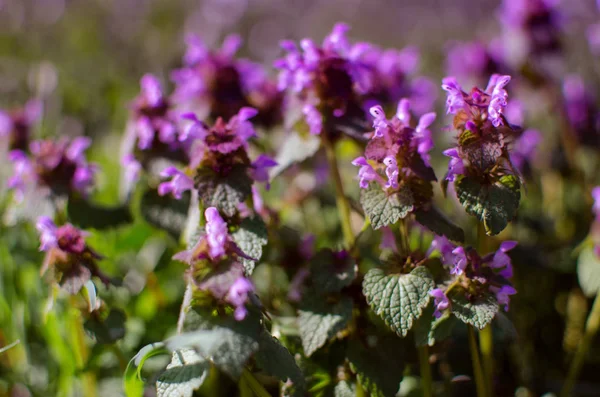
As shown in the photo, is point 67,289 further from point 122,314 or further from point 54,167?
point 54,167

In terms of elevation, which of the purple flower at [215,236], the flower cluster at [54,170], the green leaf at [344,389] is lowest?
the green leaf at [344,389]

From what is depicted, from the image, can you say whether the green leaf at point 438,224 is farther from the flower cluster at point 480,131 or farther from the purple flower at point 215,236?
the purple flower at point 215,236

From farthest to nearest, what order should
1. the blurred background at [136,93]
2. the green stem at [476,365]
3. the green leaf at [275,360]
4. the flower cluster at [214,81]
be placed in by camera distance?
1. the flower cluster at [214,81]
2. the blurred background at [136,93]
3. the green stem at [476,365]
4. the green leaf at [275,360]

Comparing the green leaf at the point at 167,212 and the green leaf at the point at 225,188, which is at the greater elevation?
the green leaf at the point at 225,188

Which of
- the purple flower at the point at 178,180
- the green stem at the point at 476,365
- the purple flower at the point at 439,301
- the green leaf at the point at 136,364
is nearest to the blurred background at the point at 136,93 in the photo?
the green stem at the point at 476,365

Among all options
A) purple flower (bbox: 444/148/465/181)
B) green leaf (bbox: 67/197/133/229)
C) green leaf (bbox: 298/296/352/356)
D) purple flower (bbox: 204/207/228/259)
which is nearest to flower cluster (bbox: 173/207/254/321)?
purple flower (bbox: 204/207/228/259)

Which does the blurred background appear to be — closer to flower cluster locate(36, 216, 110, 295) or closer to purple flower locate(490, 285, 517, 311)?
purple flower locate(490, 285, 517, 311)

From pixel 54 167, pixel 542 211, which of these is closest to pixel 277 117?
pixel 54 167
